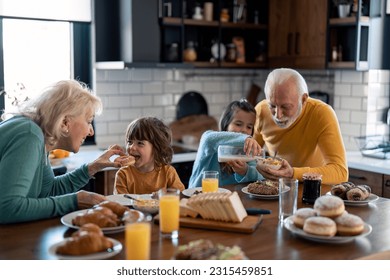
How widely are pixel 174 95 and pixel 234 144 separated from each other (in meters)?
2.07

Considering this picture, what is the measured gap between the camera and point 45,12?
4.23 m

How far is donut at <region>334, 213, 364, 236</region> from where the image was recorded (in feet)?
6.35

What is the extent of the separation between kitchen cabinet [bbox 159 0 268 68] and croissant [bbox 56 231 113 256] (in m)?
2.96

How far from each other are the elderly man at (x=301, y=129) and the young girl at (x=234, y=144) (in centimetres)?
17

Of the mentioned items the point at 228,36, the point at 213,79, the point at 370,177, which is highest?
the point at 228,36

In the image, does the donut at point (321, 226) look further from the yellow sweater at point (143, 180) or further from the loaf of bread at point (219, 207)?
the yellow sweater at point (143, 180)

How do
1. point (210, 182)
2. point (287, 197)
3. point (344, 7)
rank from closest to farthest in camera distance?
point (287, 197) < point (210, 182) < point (344, 7)

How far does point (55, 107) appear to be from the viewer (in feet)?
7.62

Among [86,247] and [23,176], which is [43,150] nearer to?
[23,176]

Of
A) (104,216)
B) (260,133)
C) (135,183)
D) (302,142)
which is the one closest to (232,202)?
(104,216)

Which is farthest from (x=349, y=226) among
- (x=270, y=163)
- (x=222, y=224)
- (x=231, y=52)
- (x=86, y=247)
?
(x=231, y=52)

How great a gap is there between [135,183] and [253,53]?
285cm

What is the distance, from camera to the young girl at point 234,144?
286 cm

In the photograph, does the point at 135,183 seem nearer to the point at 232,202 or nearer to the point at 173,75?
the point at 232,202
